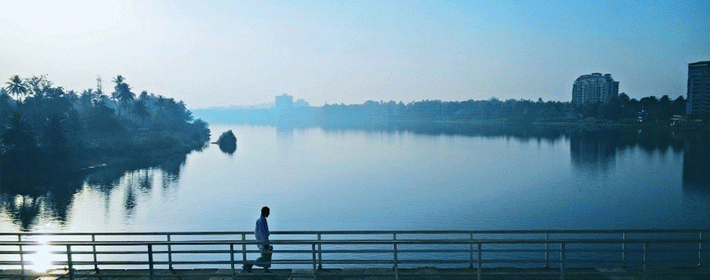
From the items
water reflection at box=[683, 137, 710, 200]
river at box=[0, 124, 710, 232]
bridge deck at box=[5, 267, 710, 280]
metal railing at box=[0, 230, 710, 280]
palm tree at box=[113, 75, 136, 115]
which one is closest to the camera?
metal railing at box=[0, 230, 710, 280]

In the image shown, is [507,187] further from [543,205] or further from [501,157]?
[501,157]

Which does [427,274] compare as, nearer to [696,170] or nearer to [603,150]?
[696,170]

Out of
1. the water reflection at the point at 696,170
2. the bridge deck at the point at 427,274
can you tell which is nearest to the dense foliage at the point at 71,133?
the bridge deck at the point at 427,274

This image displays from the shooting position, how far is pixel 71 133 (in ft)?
295

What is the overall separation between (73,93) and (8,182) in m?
90.7

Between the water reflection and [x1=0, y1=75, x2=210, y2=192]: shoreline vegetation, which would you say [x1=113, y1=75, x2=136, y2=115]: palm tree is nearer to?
[x1=0, y1=75, x2=210, y2=192]: shoreline vegetation

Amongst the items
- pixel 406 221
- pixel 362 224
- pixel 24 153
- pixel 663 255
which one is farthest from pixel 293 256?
pixel 24 153

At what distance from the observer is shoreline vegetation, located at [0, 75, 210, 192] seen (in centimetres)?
7506

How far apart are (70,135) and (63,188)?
26554 millimetres

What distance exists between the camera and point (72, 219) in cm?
4953

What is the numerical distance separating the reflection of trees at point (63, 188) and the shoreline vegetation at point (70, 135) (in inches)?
74.8

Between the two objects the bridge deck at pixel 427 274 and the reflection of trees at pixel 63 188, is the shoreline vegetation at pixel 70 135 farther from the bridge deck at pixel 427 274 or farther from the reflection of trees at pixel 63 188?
the bridge deck at pixel 427 274

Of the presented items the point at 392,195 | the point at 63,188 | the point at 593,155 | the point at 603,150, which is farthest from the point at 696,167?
the point at 63,188

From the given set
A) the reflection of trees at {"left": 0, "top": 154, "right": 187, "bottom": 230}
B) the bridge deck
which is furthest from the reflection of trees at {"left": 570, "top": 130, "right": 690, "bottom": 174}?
the bridge deck
